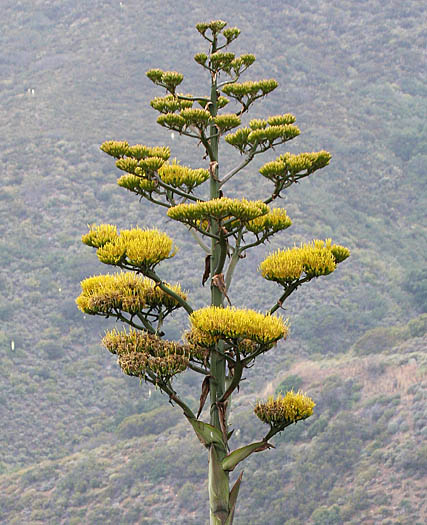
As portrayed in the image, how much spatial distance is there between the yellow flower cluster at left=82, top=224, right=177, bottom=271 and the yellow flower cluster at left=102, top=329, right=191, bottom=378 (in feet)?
2.28

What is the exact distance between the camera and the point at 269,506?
3247 cm

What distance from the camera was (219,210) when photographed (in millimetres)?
7266

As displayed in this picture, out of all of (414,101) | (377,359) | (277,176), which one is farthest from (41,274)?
(277,176)

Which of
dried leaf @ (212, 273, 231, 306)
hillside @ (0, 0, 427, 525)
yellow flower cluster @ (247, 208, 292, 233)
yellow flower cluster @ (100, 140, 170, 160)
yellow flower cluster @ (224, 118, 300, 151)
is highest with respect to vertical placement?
hillside @ (0, 0, 427, 525)

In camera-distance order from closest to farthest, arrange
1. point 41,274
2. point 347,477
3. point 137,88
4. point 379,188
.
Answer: point 347,477, point 41,274, point 379,188, point 137,88

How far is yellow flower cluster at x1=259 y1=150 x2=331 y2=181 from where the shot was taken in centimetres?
798

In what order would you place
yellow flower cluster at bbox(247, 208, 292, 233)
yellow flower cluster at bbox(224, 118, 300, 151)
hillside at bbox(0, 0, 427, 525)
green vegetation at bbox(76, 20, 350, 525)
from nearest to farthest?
green vegetation at bbox(76, 20, 350, 525) → yellow flower cluster at bbox(247, 208, 292, 233) → yellow flower cluster at bbox(224, 118, 300, 151) → hillside at bbox(0, 0, 427, 525)

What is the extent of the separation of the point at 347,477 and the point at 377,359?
7.31m

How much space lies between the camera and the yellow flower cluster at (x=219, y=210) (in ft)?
23.6

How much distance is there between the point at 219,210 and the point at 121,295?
51.5 inches

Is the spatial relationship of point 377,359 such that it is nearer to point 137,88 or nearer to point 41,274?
point 41,274

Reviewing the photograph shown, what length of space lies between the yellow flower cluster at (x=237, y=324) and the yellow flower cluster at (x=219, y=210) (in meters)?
0.80

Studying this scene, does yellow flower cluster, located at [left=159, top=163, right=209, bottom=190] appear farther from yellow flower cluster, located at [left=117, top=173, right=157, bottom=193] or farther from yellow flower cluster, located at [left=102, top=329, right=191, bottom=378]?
yellow flower cluster, located at [left=102, top=329, right=191, bottom=378]

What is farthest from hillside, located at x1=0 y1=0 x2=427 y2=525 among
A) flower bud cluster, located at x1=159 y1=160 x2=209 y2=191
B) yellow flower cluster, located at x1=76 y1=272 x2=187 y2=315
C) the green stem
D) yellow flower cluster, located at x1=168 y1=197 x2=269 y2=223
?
yellow flower cluster, located at x1=168 y1=197 x2=269 y2=223
